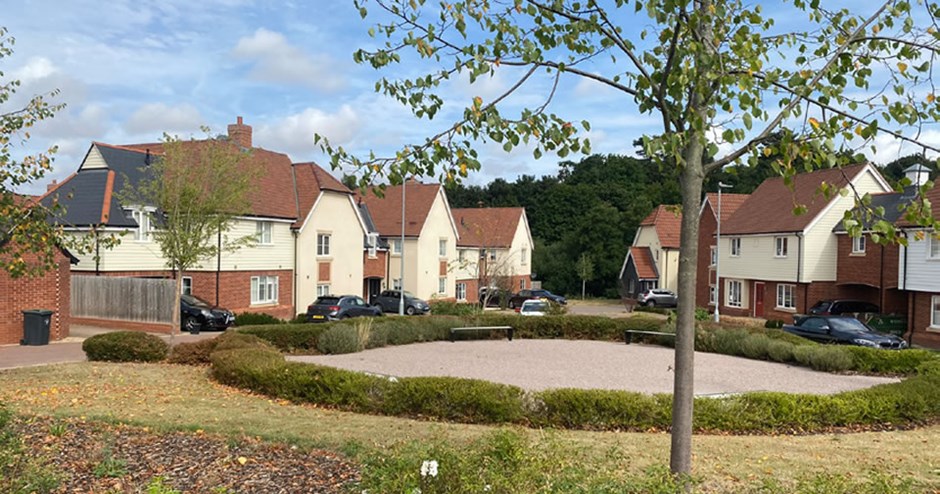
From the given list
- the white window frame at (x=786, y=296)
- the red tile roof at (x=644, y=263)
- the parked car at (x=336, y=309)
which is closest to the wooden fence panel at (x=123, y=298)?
the parked car at (x=336, y=309)

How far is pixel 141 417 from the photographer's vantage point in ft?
32.7

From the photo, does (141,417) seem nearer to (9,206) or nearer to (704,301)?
(9,206)

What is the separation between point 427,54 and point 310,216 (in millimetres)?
34379

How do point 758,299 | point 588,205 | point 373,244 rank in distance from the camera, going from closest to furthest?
point 758,299 → point 373,244 → point 588,205

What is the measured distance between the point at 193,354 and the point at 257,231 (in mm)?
18778

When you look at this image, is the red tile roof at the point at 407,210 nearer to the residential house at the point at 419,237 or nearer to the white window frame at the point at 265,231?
the residential house at the point at 419,237

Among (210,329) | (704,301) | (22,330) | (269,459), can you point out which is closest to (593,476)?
(269,459)

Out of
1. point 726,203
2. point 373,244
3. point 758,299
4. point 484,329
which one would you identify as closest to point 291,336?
point 484,329

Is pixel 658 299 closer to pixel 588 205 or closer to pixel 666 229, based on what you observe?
pixel 666 229

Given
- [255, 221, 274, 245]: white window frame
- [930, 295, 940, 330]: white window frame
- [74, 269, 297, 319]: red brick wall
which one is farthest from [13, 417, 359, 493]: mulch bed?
[930, 295, 940, 330]: white window frame

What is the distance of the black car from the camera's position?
28375mm

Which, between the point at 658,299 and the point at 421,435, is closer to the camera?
the point at 421,435

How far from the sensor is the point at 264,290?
35.8m

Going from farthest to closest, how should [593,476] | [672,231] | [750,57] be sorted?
[672,231] → [593,476] → [750,57]
